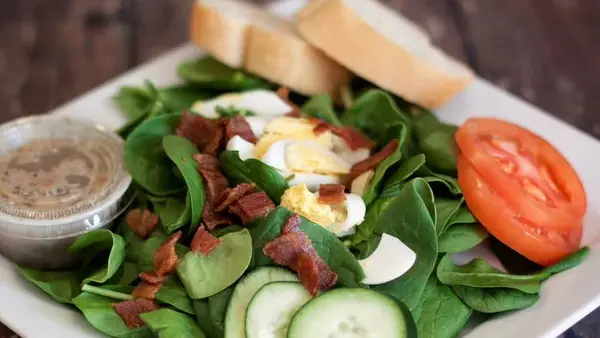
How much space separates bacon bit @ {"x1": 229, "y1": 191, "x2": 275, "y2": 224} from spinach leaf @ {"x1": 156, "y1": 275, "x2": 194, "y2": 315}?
0.24 meters

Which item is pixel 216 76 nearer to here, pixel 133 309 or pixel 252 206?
pixel 252 206

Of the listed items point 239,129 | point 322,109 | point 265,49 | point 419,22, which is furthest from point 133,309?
point 419,22

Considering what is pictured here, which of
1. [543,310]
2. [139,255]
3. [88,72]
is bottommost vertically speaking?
[88,72]

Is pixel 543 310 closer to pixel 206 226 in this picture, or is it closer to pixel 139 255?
pixel 206 226

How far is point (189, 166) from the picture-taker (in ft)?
7.64

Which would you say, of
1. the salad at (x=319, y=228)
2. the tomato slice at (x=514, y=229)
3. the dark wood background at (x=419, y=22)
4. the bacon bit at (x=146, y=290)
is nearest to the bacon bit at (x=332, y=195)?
the salad at (x=319, y=228)

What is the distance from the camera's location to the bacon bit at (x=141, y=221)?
2328mm

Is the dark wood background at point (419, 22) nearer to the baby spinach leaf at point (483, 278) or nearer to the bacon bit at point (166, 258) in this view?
the baby spinach leaf at point (483, 278)

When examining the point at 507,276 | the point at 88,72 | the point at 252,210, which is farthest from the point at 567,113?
the point at 88,72

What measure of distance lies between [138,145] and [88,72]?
111cm

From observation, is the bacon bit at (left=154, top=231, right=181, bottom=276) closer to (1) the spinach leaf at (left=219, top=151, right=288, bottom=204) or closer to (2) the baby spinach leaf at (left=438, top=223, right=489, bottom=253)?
(1) the spinach leaf at (left=219, top=151, right=288, bottom=204)

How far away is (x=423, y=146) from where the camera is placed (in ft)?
8.41

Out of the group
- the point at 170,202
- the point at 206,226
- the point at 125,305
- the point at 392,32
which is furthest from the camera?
the point at 392,32

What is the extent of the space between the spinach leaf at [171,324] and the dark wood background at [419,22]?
4.96 ft
